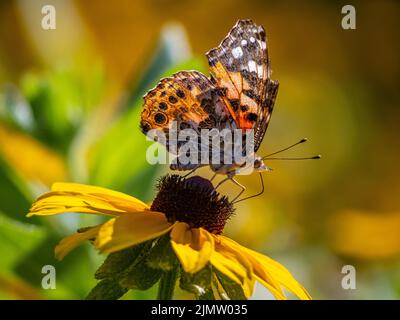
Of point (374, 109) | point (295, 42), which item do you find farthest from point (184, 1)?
point (374, 109)

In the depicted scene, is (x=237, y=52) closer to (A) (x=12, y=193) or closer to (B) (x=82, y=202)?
(B) (x=82, y=202)

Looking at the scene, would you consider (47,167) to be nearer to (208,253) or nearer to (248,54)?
(248,54)

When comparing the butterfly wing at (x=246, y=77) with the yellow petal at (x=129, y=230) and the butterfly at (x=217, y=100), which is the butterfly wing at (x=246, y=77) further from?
the yellow petal at (x=129, y=230)

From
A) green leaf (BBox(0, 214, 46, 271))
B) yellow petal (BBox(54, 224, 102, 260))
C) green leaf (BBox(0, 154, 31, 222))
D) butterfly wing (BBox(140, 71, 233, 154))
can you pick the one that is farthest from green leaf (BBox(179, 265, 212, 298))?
green leaf (BBox(0, 154, 31, 222))

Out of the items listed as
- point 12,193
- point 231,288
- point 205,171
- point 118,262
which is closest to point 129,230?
point 118,262

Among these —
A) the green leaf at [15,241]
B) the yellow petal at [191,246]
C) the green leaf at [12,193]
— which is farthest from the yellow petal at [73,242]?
the green leaf at [12,193]

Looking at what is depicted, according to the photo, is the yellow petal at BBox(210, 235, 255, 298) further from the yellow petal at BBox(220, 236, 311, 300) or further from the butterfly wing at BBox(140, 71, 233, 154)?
the butterfly wing at BBox(140, 71, 233, 154)
